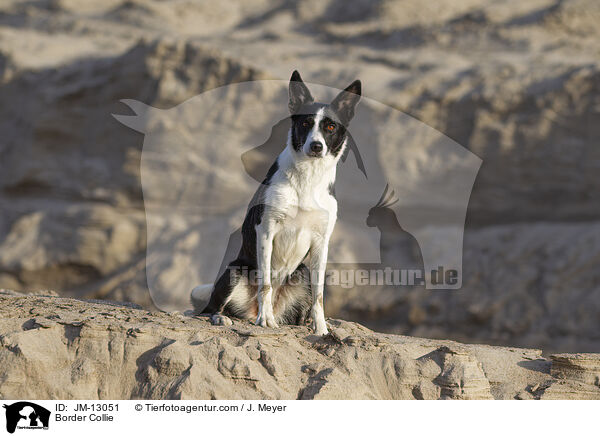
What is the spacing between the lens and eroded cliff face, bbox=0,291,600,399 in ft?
12.2

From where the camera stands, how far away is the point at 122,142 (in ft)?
42.8

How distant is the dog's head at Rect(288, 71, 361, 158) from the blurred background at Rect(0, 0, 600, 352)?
7.49m

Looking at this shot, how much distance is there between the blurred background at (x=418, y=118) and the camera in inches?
454

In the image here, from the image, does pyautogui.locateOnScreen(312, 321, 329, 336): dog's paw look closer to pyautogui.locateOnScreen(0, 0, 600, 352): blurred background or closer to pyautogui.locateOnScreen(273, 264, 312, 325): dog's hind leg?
pyautogui.locateOnScreen(273, 264, 312, 325): dog's hind leg

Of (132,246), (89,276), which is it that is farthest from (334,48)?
(89,276)

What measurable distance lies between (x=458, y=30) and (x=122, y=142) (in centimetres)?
745

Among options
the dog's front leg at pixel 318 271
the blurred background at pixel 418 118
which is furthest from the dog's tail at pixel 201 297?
the blurred background at pixel 418 118

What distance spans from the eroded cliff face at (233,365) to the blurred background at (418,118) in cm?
702

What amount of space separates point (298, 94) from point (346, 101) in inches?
14.4

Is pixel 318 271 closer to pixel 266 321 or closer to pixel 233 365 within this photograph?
Answer: pixel 266 321

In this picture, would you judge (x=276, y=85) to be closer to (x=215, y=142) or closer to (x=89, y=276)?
(x=215, y=142)

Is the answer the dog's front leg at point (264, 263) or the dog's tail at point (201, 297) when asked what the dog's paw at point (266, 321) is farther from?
the dog's tail at point (201, 297)
